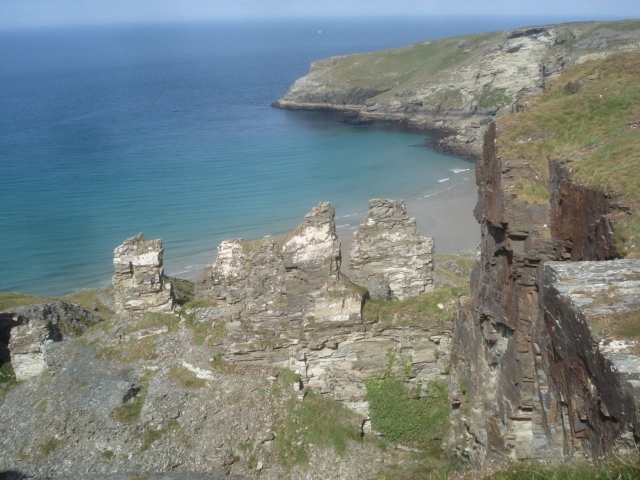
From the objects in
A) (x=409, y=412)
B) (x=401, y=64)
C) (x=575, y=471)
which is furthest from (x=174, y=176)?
(x=401, y=64)

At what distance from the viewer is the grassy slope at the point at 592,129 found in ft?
38.1

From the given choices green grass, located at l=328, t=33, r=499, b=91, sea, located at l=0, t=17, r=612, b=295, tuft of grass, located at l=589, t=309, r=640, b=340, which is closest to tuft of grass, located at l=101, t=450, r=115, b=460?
tuft of grass, located at l=589, t=309, r=640, b=340

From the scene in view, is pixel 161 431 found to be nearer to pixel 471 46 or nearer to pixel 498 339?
pixel 498 339

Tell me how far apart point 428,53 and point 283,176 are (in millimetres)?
65494

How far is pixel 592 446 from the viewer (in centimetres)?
627

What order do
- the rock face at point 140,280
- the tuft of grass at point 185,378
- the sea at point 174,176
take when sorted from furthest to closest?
the sea at point 174,176, the rock face at point 140,280, the tuft of grass at point 185,378

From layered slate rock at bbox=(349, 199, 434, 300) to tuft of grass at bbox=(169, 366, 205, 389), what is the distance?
6.43 metres

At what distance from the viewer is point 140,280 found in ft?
60.1

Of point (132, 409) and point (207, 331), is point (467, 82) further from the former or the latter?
point (132, 409)

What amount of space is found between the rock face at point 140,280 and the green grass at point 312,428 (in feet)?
17.5

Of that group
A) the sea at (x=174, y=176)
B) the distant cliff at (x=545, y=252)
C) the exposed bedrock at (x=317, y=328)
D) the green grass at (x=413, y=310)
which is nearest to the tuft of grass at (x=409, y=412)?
the exposed bedrock at (x=317, y=328)

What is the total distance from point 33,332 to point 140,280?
3.49m

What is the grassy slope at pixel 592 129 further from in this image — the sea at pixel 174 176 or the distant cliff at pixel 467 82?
the distant cliff at pixel 467 82

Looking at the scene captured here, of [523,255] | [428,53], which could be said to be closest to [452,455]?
[523,255]
